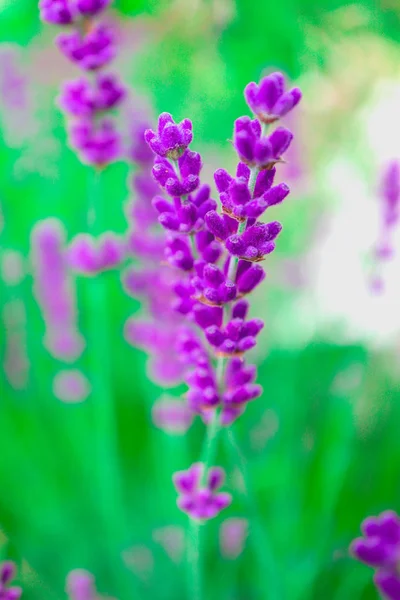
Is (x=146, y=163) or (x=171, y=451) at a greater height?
(x=146, y=163)

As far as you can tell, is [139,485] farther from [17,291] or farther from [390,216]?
[390,216]

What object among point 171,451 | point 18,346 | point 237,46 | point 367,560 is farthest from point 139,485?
point 237,46

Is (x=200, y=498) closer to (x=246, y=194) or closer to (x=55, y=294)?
(x=246, y=194)

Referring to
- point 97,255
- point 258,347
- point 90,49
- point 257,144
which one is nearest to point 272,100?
point 257,144

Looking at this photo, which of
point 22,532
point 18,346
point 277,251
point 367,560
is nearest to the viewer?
point 367,560

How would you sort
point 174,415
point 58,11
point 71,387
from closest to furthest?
point 58,11
point 174,415
point 71,387

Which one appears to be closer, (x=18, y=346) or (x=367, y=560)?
(x=367, y=560)
